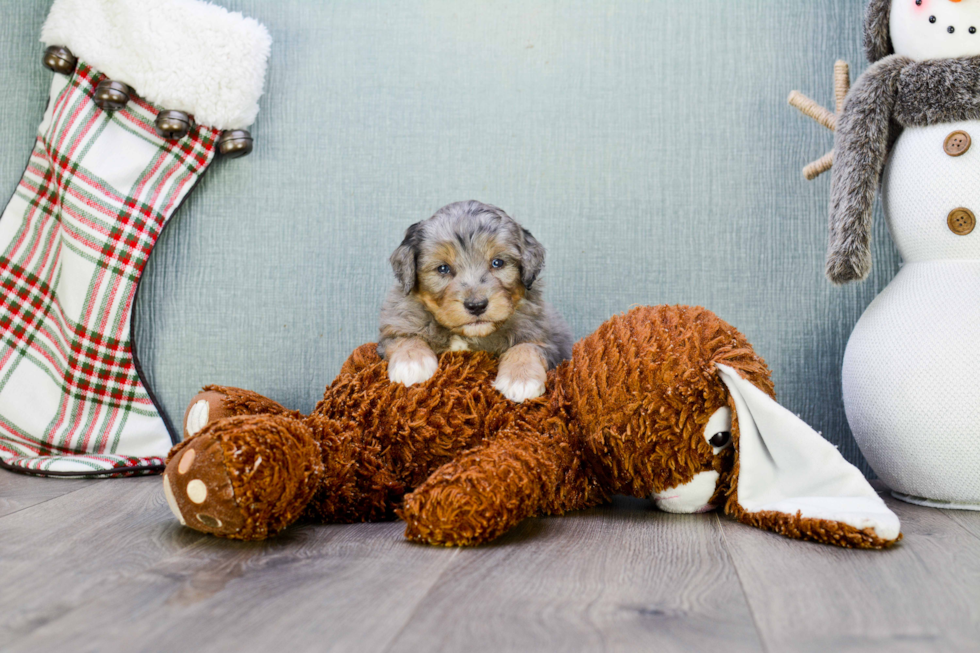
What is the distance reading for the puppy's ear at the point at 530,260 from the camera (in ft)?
5.82

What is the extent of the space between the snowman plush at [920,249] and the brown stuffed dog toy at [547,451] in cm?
36

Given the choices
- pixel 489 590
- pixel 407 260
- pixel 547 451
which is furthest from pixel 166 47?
pixel 489 590

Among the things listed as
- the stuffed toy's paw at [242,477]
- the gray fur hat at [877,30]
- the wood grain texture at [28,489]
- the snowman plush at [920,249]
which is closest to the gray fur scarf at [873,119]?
the snowman plush at [920,249]

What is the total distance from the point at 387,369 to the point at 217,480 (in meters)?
0.50

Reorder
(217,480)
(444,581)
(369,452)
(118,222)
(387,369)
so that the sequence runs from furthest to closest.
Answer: (118,222) → (387,369) → (369,452) → (217,480) → (444,581)

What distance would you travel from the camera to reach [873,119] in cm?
176

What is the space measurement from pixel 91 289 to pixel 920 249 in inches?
89.1

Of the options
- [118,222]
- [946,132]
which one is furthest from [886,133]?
[118,222]

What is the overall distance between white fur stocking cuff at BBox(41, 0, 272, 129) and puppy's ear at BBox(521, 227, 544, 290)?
3.41ft

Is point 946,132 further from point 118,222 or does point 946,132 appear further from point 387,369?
point 118,222

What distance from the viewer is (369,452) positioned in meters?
1.57

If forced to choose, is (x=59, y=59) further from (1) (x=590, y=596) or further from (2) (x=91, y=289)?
(1) (x=590, y=596)

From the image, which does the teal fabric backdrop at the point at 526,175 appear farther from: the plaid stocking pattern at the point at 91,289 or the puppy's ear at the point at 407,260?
the puppy's ear at the point at 407,260

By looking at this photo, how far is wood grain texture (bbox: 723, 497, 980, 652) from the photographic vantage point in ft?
3.09
